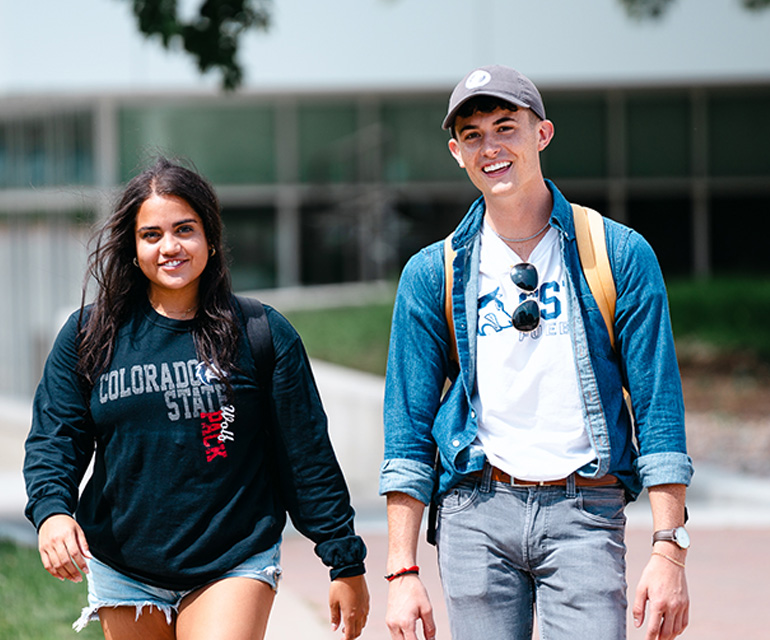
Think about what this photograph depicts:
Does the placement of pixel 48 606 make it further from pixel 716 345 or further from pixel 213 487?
pixel 716 345

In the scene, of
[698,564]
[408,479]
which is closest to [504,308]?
[408,479]

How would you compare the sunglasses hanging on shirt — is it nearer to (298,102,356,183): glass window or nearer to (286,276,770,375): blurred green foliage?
(286,276,770,375): blurred green foliage

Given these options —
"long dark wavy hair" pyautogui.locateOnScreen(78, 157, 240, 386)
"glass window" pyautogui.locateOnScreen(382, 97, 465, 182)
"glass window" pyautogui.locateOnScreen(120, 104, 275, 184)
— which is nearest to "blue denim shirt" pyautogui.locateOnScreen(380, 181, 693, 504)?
"long dark wavy hair" pyautogui.locateOnScreen(78, 157, 240, 386)

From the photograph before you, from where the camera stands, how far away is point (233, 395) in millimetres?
2875

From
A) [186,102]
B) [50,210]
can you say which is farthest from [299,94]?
A: [50,210]

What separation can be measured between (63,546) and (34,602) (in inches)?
134

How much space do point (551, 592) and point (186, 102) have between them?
23101 millimetres

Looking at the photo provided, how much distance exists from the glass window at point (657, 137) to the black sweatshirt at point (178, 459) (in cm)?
2319

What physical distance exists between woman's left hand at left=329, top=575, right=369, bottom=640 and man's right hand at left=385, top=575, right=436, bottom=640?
0.97ft

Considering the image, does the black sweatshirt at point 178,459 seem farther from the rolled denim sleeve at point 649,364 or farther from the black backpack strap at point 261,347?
the rolled denim sleeve at point 649,364

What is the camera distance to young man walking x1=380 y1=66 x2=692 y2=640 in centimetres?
260

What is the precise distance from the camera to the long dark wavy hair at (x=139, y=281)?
9.55 feet

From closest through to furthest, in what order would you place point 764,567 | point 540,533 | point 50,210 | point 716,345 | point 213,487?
point 540,533 → point 213,487 → point 764,567 → point 716,345 → point 50,210

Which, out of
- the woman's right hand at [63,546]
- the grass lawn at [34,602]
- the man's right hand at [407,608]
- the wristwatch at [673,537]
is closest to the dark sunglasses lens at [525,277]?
the wristwatch at [673,537]
